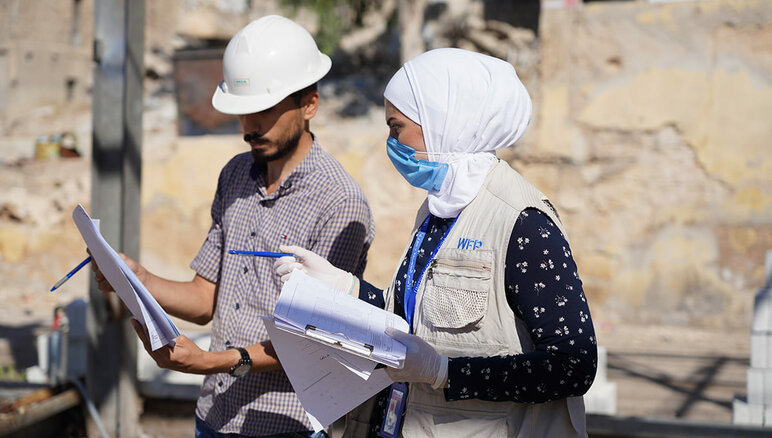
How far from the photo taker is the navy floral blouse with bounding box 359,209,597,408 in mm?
1553

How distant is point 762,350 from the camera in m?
4.98

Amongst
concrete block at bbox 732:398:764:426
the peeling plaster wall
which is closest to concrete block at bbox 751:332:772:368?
concrete block at bbox 732:398:764:426

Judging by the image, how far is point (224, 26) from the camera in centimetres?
1827

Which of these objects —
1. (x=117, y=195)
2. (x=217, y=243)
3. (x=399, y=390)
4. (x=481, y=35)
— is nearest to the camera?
(x=399, y=390)

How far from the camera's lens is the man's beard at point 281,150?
2.35m

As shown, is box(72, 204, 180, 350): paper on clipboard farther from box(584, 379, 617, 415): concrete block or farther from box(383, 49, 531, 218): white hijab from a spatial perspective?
box(584, 379, 617, 415): concrete block

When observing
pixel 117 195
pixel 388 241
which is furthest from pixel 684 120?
pixel 117 195

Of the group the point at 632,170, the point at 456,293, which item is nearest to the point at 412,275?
the point at 456,293

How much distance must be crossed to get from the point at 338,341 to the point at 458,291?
0.94 feet

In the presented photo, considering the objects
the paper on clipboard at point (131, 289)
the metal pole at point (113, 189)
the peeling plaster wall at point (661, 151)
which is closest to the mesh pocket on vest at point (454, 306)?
the paper on clipboard at point (131, 289)

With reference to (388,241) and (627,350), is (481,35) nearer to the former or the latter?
(388,241)

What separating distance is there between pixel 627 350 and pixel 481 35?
4.21 m

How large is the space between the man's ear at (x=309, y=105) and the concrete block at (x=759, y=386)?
383 cm

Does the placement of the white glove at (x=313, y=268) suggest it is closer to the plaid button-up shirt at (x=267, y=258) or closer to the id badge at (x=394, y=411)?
the plaid button-up shirt at (x=267, y=258)
